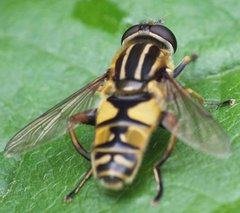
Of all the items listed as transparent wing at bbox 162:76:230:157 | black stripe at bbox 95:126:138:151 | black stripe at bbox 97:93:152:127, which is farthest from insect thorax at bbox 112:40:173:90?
black stripe at bbox 95:126:138:151

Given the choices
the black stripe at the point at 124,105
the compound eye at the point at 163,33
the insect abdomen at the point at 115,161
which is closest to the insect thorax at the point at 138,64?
the black stripe at the point at 124,105

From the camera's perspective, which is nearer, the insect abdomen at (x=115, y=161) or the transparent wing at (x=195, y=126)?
the insect abdomen at (x=115, y=161)

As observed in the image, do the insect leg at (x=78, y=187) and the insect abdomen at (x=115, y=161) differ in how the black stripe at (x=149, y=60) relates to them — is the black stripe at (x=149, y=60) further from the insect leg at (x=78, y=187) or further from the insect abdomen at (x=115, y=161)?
the insect leg at (x=78, y=187)

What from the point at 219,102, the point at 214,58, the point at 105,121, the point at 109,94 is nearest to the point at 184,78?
the point at 214,58

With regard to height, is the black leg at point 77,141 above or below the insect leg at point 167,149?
below

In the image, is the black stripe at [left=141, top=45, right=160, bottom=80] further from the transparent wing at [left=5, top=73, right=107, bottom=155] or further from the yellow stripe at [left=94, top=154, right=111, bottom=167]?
the yellow stripe at [left=94, top=154, right=111, bottom=167]

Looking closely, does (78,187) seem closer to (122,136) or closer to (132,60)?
(122,136)

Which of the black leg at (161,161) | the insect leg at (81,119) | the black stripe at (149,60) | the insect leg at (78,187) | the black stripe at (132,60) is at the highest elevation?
the black stripe at (149,60)
